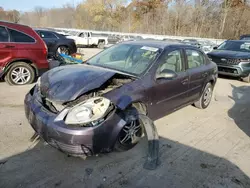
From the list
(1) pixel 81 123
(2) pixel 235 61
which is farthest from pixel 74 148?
(2) pixel 235 61

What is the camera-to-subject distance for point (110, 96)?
9.10 ft

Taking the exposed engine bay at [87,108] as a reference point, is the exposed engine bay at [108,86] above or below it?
above

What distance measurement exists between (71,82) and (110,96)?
1.94 ft

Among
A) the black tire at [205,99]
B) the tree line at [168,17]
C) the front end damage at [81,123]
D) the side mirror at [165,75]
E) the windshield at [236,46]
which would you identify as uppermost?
the tree line at [168,17]

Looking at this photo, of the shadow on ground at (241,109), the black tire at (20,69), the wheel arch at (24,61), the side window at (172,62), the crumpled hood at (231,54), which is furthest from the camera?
the crumpled hood at (231,54)

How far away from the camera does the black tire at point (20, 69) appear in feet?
19.4

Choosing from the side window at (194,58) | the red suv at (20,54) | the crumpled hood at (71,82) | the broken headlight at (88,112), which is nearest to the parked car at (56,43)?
the red suv at (20,54)

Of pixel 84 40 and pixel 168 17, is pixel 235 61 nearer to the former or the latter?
pixel 84 40

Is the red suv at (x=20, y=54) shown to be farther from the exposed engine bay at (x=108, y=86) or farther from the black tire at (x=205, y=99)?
the black tire at (x=205, y=99)

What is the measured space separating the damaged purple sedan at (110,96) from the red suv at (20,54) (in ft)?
9.37

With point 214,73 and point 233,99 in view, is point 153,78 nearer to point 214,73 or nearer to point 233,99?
point 214,73

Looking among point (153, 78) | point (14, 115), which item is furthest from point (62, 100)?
point (14, 115)

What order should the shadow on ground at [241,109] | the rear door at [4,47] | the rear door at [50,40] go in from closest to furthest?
the shadow on ground at [241,109] < the rear door at [4,47] < the rear door at [50,40]

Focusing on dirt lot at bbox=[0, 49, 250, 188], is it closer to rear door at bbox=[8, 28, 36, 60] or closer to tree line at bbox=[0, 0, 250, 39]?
rear door at bbox=[8, 28, 36, 60]
